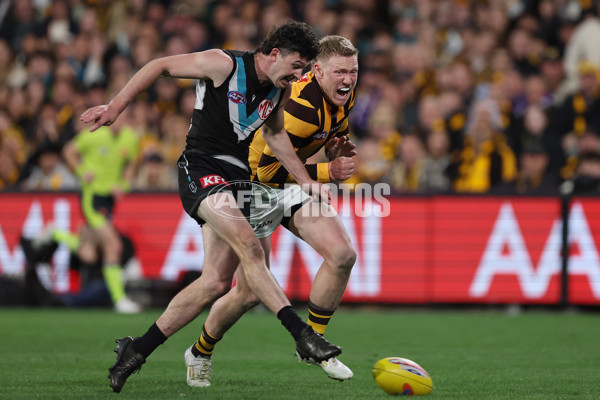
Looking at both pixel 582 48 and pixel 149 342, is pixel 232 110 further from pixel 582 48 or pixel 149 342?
pixel 582 48

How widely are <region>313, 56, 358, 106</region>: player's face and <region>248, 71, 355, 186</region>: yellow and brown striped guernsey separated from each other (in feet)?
0.25

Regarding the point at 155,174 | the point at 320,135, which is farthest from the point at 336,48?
the point at 155,174

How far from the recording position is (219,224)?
6246mm

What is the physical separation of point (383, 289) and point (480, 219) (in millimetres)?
1567

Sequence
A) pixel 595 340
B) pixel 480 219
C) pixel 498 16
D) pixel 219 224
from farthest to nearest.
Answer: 1. pixel 498 16
2. pixel 480 219
3. pixel 595 340
4. pixel 219 224

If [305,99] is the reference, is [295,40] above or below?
above

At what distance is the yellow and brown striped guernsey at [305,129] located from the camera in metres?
7.19

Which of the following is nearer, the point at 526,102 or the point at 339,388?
the point at 339,388

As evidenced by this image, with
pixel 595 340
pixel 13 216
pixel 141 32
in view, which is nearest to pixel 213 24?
pixel 141 32

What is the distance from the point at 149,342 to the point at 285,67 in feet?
6.58

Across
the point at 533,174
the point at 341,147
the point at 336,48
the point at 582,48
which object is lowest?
the point at 533,174

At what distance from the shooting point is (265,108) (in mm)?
6547

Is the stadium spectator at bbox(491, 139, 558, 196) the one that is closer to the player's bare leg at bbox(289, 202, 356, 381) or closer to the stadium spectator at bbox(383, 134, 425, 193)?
the stadium spectator at bbox(383, 134, 425, 193)

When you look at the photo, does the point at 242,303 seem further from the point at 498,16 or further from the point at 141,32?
the point at 141,32
